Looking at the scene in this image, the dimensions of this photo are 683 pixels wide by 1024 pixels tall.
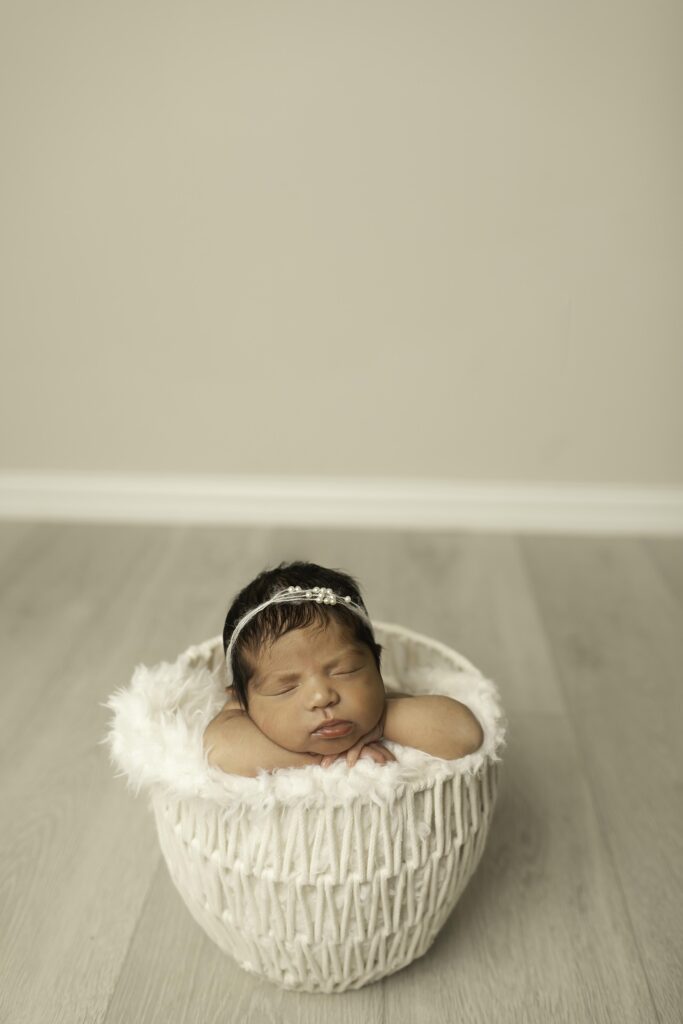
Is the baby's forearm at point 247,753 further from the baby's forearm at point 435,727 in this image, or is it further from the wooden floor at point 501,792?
the wooden floor at point 501,792

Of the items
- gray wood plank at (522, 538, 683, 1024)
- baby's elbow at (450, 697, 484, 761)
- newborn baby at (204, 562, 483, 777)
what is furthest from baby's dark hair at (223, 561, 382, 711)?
gray wood plank at (522, 538, 683, 1024)

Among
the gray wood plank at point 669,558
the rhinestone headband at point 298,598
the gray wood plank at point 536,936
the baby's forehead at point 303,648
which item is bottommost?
the gray wood plank at point 669,558

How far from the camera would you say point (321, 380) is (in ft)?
6.47

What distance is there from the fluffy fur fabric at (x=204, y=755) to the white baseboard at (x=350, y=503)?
955 millimetres

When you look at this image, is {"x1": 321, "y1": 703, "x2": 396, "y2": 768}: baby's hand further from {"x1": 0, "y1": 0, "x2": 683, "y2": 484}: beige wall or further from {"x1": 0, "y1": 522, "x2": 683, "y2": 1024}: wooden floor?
{"x1": 0, "y1": 0, "x2": 683, "y2": 484}: beige wall

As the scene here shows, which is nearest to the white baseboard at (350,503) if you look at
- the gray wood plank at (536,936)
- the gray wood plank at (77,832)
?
the gray wood plank at (77,832)

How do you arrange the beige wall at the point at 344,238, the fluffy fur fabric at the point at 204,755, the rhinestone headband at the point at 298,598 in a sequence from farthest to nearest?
the beige wall at the point at 344,238, the rhinestone headband at the point at 298,598, the fluffy fur fabric at the point at 204,755

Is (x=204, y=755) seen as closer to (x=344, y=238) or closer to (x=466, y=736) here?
(x=466, y=736)

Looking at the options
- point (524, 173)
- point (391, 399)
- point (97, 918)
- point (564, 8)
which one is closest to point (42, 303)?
point (391, 399)

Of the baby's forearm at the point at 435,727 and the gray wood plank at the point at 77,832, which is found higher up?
the baby's forearm at the point at 435,727

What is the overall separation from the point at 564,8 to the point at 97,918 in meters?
1.67

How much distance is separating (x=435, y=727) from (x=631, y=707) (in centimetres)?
62

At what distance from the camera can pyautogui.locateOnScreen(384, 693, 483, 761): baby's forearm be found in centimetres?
87

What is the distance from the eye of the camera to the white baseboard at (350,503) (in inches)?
79.7
